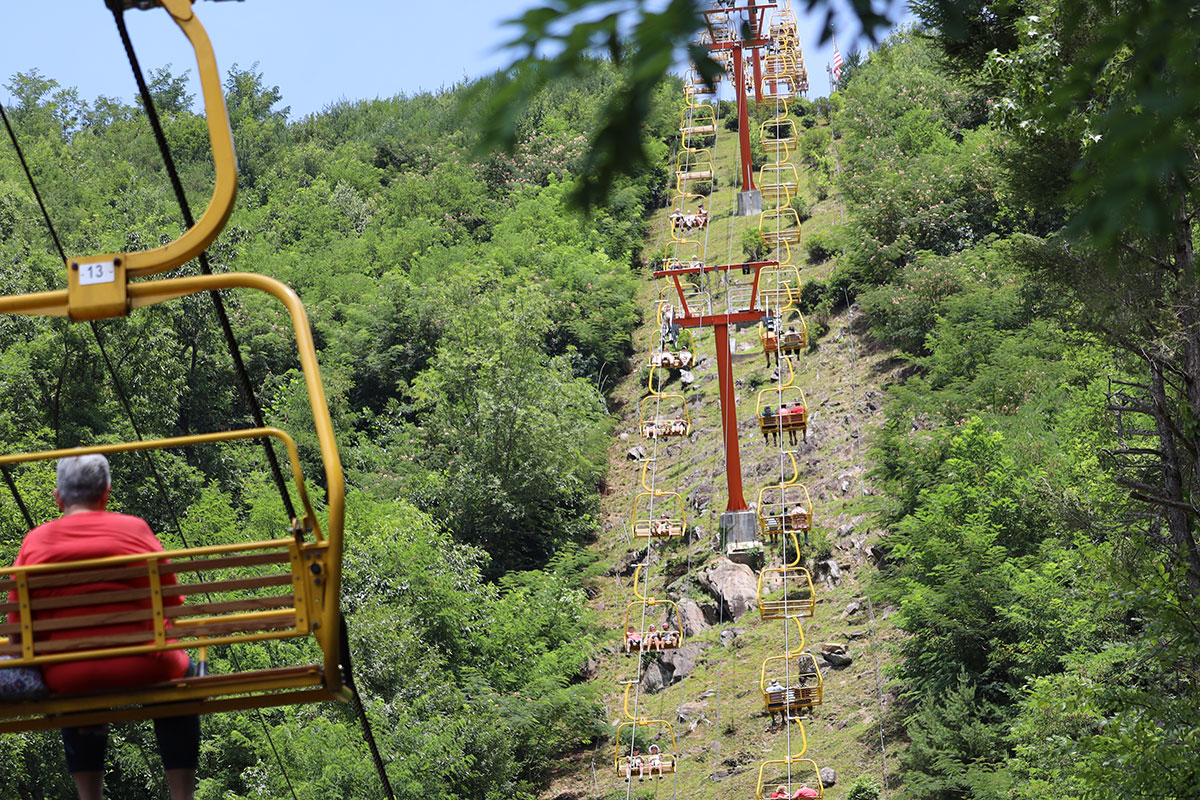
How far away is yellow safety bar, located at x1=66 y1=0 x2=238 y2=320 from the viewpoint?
5.08 metres

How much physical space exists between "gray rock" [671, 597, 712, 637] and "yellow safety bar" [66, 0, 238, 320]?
2051 centimetres

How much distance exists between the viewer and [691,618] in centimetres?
2550

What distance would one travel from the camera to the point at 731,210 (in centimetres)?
4822

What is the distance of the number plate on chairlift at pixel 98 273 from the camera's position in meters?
5.21

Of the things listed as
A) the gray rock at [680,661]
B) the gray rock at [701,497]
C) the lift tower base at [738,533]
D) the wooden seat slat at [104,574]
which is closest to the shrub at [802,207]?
the gray rock at [701,497]

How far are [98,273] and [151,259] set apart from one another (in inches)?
8.4

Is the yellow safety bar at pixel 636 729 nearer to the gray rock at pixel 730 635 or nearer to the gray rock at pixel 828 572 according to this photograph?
the gray rock at pixel 730 635

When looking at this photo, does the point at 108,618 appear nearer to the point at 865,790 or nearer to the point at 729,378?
the point at 865,790

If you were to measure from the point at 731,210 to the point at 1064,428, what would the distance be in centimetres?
2784

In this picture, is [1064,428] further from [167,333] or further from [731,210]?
[731,210]

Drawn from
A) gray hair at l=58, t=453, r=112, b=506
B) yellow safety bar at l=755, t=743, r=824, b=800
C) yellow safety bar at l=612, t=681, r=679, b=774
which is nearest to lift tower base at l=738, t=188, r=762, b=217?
yellow safety bar at l=612, t=681, r=679, b=774

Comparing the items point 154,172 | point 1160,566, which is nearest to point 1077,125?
point 1160,566

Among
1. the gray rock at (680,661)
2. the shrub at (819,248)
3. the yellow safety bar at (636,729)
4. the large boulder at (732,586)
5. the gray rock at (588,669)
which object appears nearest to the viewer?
the yellow safety bar at (636,729)

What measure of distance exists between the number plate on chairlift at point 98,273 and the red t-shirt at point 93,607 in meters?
0.89
